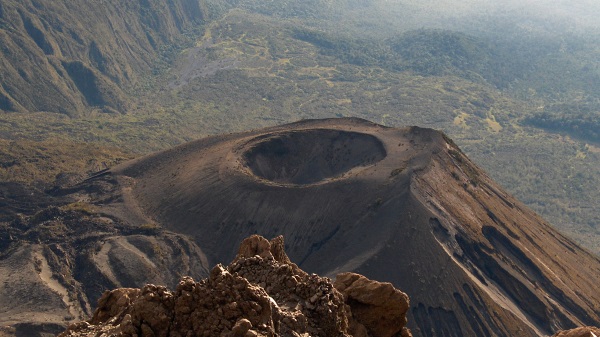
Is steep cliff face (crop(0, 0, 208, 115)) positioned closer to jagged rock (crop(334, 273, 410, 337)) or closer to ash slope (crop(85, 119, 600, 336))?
ash slope (crop(85, 119, 600, 336))

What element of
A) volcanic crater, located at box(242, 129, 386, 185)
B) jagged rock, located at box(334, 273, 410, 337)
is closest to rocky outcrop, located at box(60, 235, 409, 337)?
jagged rock, located at box(334, 273, 410, 337)

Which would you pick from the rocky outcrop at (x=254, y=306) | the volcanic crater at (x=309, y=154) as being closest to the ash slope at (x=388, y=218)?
the volcanic crater at (x=309, y=154)

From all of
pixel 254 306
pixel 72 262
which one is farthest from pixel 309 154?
pixel 254 306

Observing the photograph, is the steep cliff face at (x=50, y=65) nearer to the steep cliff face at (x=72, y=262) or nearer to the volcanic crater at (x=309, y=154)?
the steep cliff face at (x=72, y=262)

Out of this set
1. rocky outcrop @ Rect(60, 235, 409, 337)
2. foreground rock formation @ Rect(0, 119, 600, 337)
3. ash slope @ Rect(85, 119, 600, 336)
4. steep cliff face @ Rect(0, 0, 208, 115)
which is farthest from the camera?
steep cliff face @ Rect(0, 0, 208, 115)

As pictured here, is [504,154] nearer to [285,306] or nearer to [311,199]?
[311,199]

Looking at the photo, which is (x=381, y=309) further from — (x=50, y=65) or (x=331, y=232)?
(x=50, y=65)

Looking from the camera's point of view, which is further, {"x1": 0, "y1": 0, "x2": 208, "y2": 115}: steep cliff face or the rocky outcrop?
{"x1": 0, "y1": 0, "x2": 208, "y2": 115}: steep cliff face
